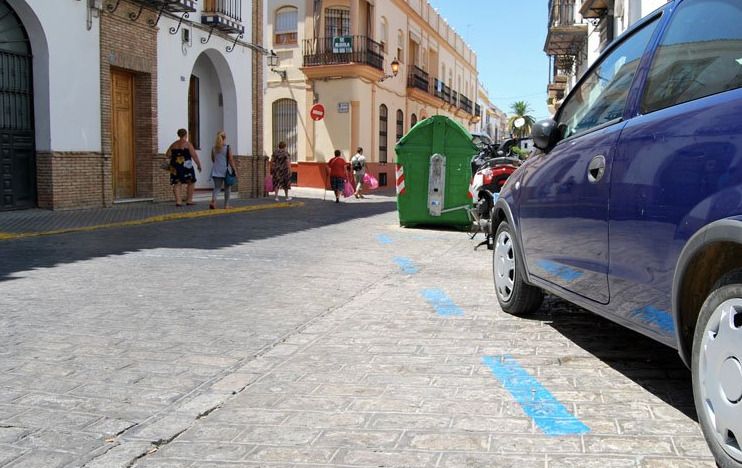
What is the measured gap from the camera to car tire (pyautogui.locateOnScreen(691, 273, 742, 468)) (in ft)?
8.25

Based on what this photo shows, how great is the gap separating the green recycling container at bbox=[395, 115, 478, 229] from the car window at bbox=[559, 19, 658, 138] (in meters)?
8.07

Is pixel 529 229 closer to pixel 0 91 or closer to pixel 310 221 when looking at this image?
pixel 310 221

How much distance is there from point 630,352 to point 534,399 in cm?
122

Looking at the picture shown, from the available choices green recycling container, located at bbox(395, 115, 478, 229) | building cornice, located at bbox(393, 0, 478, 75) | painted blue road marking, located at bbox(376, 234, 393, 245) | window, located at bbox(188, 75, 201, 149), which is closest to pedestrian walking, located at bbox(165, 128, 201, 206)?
window, located at bbox(188, 75, 201, 149)

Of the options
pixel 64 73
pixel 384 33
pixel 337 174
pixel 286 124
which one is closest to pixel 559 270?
pixel 64 73

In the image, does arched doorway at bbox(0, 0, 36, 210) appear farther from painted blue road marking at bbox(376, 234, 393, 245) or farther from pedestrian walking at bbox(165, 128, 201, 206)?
painted blue road marking at bbox(376, 234, 393, 245)

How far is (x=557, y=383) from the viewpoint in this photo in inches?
153

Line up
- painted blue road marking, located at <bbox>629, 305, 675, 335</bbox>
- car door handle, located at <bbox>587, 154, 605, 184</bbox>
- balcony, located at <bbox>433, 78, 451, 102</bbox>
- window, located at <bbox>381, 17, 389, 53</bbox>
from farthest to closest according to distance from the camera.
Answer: balcony, located at <bbox>433, 78, 451, 102</bbox> → window, located at <bbox>381, 17, 389, 53</bbox> → car door handle, located at <bbox>587, 154, 605, 184</bbox> → painted blue road marking, located at <bbox>629, 305, 675, 335</bbox>

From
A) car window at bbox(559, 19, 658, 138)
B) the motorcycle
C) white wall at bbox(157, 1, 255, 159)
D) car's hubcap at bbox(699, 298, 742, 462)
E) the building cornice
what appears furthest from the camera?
the building cornice

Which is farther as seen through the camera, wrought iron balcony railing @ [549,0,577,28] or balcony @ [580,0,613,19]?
wrought iron balcony railing @ [549,0,577,28]

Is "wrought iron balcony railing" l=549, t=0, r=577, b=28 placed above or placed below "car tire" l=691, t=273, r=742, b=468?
above

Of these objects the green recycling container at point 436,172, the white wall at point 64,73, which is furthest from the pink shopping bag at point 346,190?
the green recycling container at point 436,172

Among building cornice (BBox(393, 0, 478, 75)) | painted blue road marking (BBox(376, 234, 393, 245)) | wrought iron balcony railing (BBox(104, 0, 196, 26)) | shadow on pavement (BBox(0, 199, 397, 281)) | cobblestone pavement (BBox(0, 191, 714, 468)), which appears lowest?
cobblestone pavement (BBox(0, 191, 714, 468))

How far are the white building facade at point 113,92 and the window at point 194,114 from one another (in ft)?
0.09
